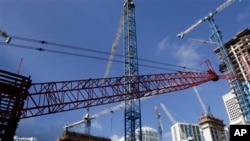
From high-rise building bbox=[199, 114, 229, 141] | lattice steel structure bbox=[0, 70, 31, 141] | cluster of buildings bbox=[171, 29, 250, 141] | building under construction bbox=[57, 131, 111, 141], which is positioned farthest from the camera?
high-rise building bbox=[199, 114, 229, 141]

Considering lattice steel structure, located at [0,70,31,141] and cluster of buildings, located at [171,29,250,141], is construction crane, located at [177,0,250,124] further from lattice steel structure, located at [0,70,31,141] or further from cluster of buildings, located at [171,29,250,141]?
lattice steel structure, located at [0,70,31,141]

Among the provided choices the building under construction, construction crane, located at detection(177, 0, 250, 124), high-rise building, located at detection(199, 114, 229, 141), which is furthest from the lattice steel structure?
high-rise building, located at detection(199, 114, 229, 141)

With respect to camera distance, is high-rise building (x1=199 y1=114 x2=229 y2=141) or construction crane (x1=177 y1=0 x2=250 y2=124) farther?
high-rise building (x1=199 y1=114 x2=229 y2=141)

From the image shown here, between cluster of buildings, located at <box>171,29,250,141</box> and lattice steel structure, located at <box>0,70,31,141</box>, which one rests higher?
cluster of buildings, located at <box>171,29,250,141</box>

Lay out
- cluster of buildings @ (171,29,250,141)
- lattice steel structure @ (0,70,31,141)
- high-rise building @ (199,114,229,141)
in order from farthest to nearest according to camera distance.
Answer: high-rise building @ (199,114,229,141), cluster of buildings @ (171,29,250,141), lattice steel structure @ (0,70,31,141)

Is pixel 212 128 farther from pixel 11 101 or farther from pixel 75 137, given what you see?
pixel 11 101

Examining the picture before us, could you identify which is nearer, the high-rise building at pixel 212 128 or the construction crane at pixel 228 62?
the construction crane at pixel 228 62

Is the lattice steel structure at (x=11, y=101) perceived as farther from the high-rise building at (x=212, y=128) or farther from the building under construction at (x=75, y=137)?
the high-rise building at (x=212, y=128)

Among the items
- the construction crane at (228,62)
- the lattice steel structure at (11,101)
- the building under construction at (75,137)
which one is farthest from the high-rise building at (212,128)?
the lattice steel structure at (11,101)

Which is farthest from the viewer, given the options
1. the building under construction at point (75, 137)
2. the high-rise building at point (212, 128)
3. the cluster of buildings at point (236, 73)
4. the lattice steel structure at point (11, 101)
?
the high-rise building at point (212, 128)

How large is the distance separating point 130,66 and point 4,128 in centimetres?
4004

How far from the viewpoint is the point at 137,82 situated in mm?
52562

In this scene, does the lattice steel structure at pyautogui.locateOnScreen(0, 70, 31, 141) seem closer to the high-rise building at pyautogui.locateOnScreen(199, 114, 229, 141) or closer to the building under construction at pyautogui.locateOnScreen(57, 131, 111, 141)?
the building under construction at pyautogui.locateOnScreen(57, 131, 111, 141)

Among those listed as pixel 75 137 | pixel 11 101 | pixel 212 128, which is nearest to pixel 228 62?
pixel 212 128
